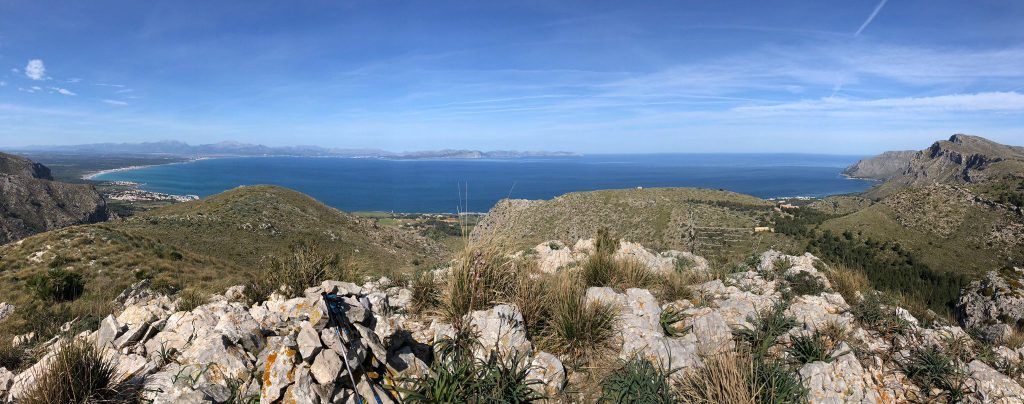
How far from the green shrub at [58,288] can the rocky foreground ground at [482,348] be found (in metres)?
10.2

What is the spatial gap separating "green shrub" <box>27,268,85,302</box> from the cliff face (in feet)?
238

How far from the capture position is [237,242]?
29.6 m

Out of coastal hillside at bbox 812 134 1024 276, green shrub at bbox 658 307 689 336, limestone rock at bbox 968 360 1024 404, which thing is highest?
green shrub at bbox 658 307 689 336

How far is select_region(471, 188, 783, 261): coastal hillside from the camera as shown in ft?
148

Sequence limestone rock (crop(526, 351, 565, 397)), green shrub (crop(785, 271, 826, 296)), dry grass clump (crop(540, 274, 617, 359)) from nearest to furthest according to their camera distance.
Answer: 1. limestone rock (crop(526, 351, 565, 397))
2. dry grass clump (crop(540, 274, 617, 359))
3. green shrub (crop(785, 271, 826, 296))

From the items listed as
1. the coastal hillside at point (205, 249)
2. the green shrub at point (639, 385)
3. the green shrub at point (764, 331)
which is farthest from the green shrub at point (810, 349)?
the coastal hillside at point (205, 249)

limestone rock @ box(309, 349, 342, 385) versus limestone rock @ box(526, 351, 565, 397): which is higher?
limestone rock @ box(309, 349, 342, 385)

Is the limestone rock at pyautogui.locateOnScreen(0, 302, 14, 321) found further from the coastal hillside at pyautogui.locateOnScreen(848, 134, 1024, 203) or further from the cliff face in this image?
the coastal hillside at pyautogui.locateOnScreen(848, 134, 1024, 203)

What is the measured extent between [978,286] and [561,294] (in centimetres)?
1830

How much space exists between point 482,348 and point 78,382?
3.56 m

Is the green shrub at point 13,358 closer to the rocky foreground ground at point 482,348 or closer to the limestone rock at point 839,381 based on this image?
the rocky foreground ground at point 482,348

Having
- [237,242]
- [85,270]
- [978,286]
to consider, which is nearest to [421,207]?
[237,242]

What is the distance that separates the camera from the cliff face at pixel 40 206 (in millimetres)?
66000

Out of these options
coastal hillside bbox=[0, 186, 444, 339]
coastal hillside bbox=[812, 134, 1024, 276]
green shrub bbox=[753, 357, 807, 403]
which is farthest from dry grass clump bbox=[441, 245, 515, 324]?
coastal hillside bbox=[812, 134, 1024, 276]
